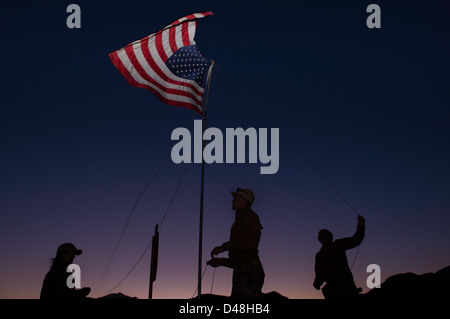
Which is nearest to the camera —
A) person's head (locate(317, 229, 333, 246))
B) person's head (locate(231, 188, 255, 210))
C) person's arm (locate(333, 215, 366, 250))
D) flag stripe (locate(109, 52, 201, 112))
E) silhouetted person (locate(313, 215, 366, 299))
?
person's head (locate(231, 188, 255, 210))

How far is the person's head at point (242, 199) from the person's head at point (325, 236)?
213 cm

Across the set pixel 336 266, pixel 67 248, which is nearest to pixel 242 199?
Result: pixel 336 266

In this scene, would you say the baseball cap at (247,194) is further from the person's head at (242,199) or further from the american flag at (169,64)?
the american flag at (169,64)

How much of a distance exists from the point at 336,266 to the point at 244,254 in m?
2.32

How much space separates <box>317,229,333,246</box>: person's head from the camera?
9212 millimetres

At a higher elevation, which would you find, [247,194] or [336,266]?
[247,194]

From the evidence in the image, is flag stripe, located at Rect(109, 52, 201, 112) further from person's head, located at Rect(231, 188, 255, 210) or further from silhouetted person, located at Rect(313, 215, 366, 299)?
silhouetted person, located at Rect(313, 215, 366, 299)

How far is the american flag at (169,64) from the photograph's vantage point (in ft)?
40.2

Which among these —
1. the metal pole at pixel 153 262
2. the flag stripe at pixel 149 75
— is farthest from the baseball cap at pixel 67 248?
the flag stripe at pixel 149 75

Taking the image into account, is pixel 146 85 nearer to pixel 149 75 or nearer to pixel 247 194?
pixel 149 75

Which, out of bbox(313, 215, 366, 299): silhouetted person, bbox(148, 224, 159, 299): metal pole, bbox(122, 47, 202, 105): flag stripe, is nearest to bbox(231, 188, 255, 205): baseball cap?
bbox(313, 215, 366, 299): silhouetted person

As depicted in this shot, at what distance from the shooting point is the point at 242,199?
7887mm
